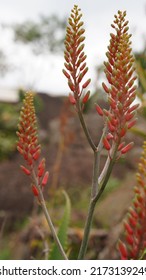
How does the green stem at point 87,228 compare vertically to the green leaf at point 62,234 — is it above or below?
above

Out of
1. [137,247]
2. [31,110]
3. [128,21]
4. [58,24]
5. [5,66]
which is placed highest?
[58,24]

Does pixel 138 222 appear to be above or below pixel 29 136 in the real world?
below

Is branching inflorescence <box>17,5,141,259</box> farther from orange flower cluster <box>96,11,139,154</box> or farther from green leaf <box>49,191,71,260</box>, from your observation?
green leaf <box>49,191,71,260</box>

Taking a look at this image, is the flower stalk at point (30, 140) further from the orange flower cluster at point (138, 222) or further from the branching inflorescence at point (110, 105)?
the orange flower cluster at point (138, 222)

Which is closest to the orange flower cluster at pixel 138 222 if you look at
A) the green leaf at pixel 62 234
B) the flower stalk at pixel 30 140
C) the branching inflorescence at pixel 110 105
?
the branching inflorescence at pixel 110 105

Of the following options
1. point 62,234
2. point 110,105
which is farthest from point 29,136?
point 62,234

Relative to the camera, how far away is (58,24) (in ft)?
87.7

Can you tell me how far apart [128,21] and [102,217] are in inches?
246

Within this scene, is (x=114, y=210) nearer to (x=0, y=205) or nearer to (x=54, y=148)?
(x=0, y=205)

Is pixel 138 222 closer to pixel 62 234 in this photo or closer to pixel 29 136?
pixel 29 136

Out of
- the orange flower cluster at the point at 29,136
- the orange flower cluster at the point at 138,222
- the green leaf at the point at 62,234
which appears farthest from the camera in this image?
the green leaf at the point at 62,234

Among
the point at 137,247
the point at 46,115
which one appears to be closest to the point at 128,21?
the point at 137,247

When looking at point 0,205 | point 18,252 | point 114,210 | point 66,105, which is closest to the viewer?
point 66,105

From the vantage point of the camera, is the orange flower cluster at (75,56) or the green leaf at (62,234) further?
the green leaf at (62,234)
